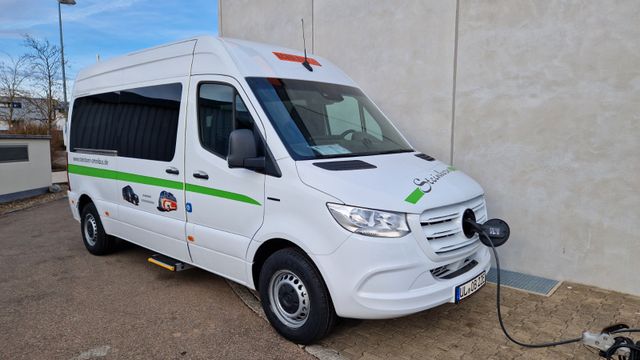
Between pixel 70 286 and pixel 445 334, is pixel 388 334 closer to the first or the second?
pixel 445 334

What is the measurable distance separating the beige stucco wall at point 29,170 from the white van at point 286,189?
272 inches

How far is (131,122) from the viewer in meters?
5.24

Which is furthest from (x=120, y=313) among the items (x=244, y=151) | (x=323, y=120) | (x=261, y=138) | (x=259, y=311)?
(x=323, y=120)

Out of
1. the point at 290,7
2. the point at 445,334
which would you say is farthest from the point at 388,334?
the point at 290,7

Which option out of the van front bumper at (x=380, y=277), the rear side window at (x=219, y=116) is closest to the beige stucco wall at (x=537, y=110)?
the van front bumper at (x=380, y=277)

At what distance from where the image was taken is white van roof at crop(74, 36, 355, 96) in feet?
13.3

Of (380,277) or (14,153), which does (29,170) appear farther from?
(380,277)

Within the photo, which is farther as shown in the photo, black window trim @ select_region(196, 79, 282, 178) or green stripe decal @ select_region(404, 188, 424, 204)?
black window trim @ select_region(196, 79, 282, 178)

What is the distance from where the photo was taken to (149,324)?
404 centimetres

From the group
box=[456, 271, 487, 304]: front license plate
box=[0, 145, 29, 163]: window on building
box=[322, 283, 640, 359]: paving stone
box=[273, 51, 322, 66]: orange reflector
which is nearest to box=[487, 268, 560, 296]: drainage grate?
box=[322, 283, 640, 359]: paving stone

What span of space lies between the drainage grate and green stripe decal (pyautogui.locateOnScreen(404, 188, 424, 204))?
2335 mm

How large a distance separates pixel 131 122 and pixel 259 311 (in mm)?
2689

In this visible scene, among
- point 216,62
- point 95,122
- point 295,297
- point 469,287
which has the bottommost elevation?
point 295,297

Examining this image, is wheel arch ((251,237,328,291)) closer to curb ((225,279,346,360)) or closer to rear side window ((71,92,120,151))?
curb ((225,279,346,360))
